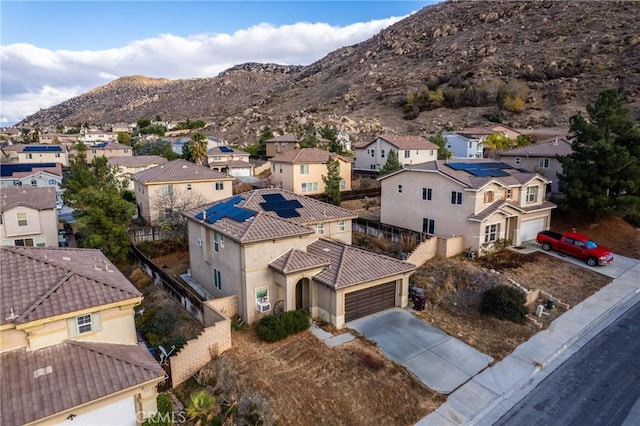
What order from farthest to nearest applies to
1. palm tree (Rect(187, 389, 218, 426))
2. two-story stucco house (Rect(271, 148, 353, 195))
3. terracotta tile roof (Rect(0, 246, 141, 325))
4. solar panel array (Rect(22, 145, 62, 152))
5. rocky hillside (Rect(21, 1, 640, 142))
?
rocky hillside (Rect(21, 1, 640, 142))
solar panel array (Rect(22, 145, 62, 152))
two-story stucco house (Rect(271, 148, 353, 195))
palm tree (Rect(187, 389, 218, 426))
terracotta tile roof (Rect(0, 246, 141, 325))

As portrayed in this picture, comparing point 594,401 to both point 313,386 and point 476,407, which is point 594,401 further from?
point 313,386

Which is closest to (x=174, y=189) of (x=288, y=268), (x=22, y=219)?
(x=22, y=219)

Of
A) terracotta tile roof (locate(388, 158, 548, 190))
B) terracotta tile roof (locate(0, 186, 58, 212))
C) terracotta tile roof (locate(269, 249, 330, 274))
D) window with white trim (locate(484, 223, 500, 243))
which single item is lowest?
window with white trim (locate(484, 223, 500, 243))

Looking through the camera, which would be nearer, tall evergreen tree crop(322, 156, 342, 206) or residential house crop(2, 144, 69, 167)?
tall evergreen tree crop(322, 156, 342, 206)

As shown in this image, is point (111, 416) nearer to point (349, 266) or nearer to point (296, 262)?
point (296, 262)

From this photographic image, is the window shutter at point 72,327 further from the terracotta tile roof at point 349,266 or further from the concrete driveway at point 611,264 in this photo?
the concrete driveway at point 611,264

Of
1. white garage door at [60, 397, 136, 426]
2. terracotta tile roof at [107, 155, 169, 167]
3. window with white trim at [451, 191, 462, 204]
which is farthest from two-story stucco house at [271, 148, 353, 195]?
white garage door at [60, 397, 136, 426]

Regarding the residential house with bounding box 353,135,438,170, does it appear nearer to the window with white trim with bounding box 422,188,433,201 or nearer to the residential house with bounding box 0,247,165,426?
the window with white trim with bounding box 422,188,433,201

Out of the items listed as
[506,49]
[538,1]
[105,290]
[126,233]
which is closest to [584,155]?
[105,290]
